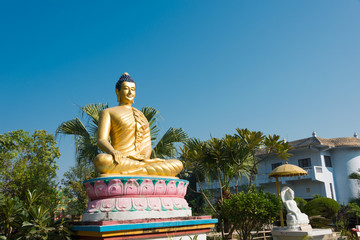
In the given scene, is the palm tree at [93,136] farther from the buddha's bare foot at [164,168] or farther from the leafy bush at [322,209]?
the leafy bush at [322,209]

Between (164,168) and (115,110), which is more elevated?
(115,110)

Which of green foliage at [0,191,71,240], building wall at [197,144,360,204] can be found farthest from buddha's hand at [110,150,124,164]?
building wall at [197,144,360,204]

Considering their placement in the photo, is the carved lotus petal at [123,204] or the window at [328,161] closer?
the carved lotus petal at [123,204]

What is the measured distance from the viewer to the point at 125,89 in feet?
29.1

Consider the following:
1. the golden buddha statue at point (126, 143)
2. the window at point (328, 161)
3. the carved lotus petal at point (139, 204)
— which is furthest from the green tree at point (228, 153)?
the window at point (328, 161)

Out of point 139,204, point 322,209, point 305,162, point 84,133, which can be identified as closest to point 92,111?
point 84,133

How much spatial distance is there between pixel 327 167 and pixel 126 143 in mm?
20284

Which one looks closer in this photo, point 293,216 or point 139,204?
point 139,204

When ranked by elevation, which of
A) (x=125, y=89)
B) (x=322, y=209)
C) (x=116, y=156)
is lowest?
(x=322, y=209)

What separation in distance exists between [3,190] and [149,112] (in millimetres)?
5450

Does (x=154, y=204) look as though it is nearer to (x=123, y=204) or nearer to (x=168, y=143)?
(x=123, y=204)

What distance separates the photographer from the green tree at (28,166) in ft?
34.0

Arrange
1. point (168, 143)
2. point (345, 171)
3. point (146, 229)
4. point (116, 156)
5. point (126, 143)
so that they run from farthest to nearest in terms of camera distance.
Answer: point (345, 171) → point (168, 143) → point (126, 143) → point (116, 156) → point (146, 229)

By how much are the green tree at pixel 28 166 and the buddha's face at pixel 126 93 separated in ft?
13.9
